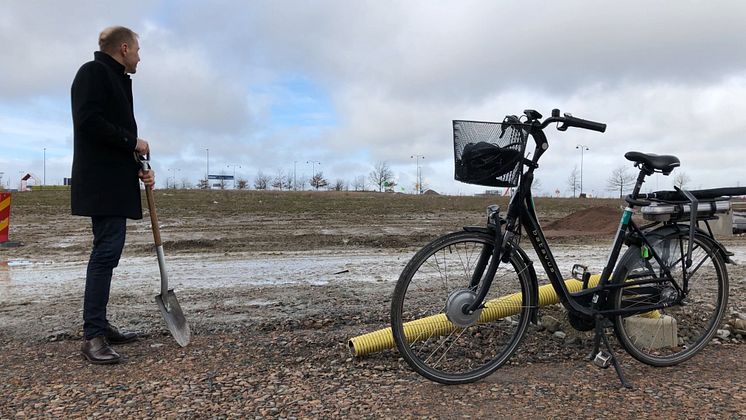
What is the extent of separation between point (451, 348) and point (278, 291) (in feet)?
8.99

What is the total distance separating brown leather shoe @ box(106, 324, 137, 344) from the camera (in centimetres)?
379

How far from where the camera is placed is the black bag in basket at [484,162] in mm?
2988

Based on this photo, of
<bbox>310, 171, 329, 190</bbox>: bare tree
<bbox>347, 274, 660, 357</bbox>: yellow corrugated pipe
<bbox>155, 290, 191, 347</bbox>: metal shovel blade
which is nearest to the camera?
<bbox>347, 274, 660, 357</bbox>: yellow corrugated pipe

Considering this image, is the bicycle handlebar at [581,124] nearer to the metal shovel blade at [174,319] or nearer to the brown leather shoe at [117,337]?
the metal shovel blade at [174,319]

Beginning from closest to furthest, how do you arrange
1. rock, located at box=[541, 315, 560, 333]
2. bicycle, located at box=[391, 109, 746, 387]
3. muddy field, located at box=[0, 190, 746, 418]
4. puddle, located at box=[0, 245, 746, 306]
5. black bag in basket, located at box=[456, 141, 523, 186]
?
muddy field, located at box=[0, 190, 746, 418]
black bag in basket, located at box=[456, 141, 523, 186]
bicycle, located at box=[391, 109, 746, 387]
rock, located at box=[541, 315, 560, 333]
puddle, located at box=[0, 245, 746, 306]

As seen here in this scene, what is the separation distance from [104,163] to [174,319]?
1278mm

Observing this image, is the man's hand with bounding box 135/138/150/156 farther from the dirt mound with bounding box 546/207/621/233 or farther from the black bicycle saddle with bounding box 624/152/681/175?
the dirt mound with bounding box 546/207/621/233

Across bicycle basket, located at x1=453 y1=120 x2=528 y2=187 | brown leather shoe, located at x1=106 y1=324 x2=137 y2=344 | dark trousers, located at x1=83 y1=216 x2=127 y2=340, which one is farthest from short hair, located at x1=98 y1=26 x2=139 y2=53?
bicycle basket, located at x1=453 y1=120 x2=528 y2=187

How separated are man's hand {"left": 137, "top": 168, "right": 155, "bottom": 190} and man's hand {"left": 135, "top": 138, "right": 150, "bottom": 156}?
0.14 m

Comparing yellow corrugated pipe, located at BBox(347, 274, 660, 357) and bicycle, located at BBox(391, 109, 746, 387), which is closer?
bicycle, located at BBox(391, 109, 746, 387)

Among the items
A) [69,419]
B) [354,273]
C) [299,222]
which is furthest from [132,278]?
[299,222]

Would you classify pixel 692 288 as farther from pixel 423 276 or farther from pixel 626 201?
pixel 423 276

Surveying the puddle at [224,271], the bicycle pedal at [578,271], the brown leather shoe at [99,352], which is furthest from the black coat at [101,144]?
the bicycle pedal at [578,271]

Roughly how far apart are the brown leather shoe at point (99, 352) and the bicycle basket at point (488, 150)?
8.60 ft
